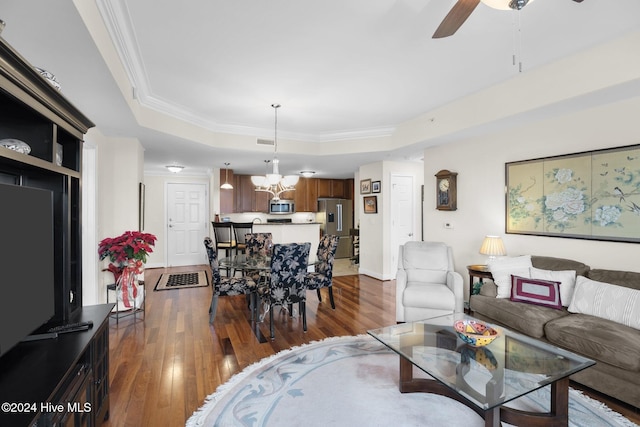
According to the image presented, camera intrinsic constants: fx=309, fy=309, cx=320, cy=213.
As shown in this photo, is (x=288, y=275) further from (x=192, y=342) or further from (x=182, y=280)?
(x=182, y=280)

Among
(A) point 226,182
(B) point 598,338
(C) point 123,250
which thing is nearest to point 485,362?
(B) point 598,338

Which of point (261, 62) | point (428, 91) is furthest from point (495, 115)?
point (261, 62)

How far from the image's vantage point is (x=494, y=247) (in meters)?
3.66

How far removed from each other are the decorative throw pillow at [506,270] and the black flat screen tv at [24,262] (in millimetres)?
3599

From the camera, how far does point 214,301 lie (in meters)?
3.66

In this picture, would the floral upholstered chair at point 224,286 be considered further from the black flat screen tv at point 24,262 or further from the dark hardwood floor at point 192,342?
the black flat screen tv at point 24,262

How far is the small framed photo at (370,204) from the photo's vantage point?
20.0 feet

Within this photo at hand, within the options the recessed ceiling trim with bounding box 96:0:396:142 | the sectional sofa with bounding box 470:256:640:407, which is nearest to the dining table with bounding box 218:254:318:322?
the recessed ceiling trim with bounding box 96:0:396:142

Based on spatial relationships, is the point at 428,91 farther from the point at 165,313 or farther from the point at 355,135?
the point at 165,313

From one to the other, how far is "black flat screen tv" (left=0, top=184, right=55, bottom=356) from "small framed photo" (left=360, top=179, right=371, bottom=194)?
5.34 m

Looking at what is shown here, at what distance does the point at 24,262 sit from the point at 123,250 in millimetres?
2596

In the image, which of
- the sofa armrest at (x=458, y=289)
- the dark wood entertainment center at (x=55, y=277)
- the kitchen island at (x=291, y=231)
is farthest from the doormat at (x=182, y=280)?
the sofa armrest at (x=458, y=289)

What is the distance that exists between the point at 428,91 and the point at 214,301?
11.4 feet

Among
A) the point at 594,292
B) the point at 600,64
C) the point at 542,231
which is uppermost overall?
the point at 600,64
